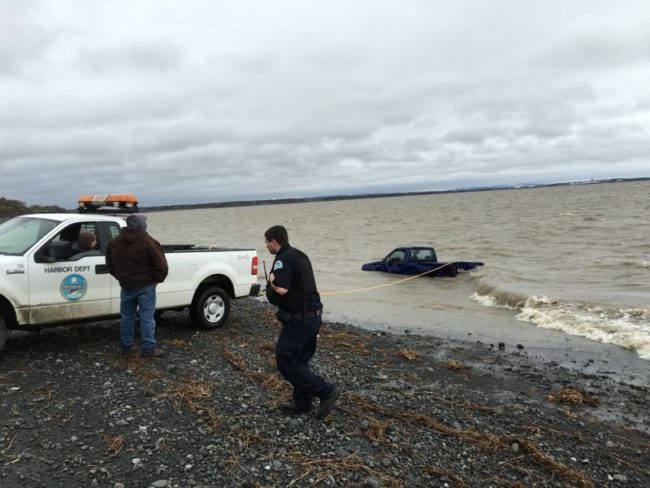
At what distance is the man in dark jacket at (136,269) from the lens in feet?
22.1

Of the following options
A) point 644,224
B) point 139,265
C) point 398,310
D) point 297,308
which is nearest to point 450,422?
point 297,308

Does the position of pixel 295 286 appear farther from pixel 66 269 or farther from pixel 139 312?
pixel 66 269

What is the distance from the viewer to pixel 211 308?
8.96 meters

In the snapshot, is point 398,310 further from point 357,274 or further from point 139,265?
point 139,265

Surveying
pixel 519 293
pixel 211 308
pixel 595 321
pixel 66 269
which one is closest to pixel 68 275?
pixel 66 269

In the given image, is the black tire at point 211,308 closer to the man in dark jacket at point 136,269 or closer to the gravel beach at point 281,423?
the gravel beach at point 281,423

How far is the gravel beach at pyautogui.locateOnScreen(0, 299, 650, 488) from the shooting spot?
437 centimetres

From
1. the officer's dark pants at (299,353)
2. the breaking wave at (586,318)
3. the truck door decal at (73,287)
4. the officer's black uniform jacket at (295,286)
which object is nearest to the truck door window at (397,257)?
the breaking wave at (586,318)

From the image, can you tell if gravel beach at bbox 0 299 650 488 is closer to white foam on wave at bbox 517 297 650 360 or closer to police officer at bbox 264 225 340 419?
A: police officer at bbox 264 225 340 419

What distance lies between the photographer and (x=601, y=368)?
9023 mm

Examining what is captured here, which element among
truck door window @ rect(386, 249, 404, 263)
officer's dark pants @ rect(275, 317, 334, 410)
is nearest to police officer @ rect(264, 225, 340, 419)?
officer's dark pants @ rect(275, 317, 334, 410)

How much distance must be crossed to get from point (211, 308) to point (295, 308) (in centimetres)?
424

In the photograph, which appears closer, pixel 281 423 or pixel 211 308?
pixel 281 423

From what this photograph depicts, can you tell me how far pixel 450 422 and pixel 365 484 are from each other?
5.76 feet
